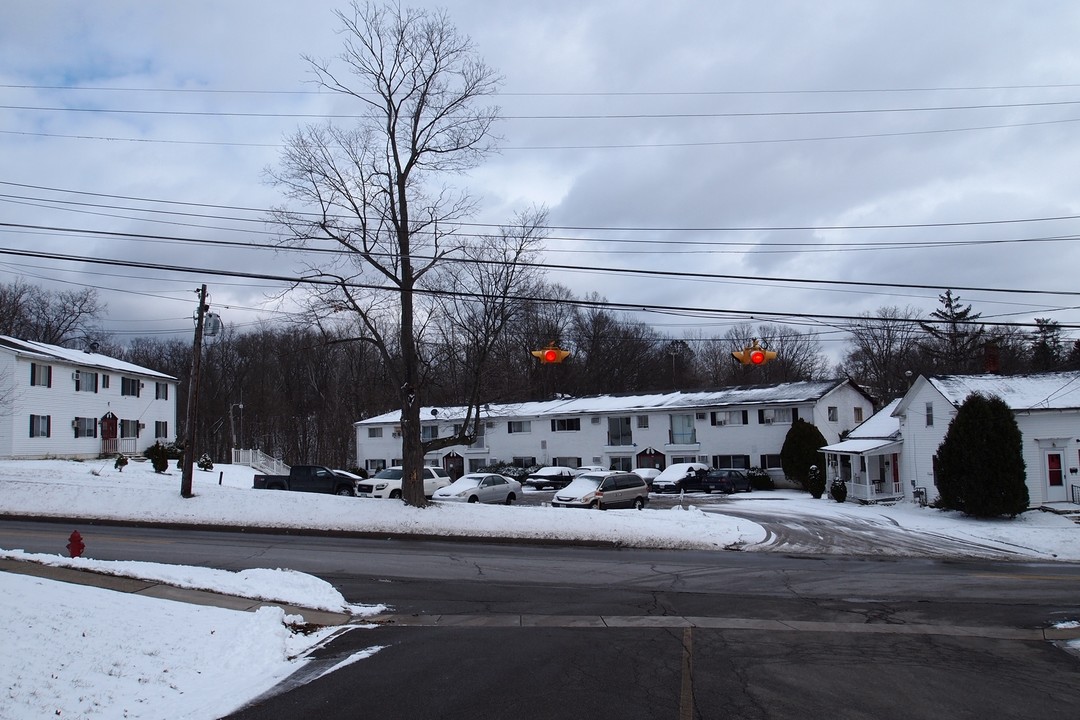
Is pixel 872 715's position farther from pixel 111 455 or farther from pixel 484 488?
pixel 111 455

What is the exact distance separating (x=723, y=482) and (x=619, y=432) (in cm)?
1344

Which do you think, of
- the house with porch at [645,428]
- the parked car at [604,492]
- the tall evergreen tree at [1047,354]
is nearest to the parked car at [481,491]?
the parked car at [604,492]

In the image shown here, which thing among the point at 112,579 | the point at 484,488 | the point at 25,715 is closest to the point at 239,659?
the point at 25,715

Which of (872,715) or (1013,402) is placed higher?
(1013,402)

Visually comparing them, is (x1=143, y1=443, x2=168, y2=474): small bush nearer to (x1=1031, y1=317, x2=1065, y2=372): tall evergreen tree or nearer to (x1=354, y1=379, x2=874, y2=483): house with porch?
(x1=354, y1=379, x2=874, y2=483): house with porch

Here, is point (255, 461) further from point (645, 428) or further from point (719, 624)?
point (719, 624)

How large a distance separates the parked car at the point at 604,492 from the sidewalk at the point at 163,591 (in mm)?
19438

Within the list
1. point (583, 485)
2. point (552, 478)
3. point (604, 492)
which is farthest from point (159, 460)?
point (552, 478)

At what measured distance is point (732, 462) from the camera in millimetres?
55500

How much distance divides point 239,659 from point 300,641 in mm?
1352

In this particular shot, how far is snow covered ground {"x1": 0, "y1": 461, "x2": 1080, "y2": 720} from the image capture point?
7.46 meters

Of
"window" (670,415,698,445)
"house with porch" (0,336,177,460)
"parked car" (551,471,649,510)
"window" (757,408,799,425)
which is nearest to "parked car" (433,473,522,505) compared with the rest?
"parked car" (551,471,649,510)

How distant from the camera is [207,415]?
82.1m

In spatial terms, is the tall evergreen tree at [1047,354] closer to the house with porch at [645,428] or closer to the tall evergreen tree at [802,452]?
the house with porch at [645,428]
